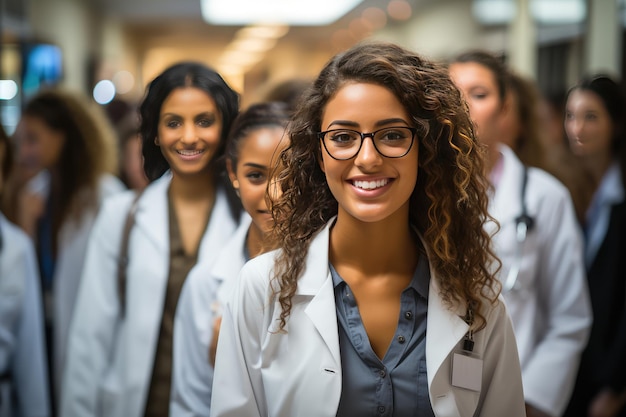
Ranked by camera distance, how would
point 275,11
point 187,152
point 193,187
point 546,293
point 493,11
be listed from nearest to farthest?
point 187,152, point 193,187, point 546,293, point 493,11, point 275,11

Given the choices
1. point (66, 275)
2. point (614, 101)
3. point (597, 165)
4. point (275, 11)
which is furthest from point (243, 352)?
point (275, 11)

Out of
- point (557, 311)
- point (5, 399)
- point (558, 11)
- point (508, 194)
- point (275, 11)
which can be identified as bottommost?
point (5, 399)

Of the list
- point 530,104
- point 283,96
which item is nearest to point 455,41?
point 530,104

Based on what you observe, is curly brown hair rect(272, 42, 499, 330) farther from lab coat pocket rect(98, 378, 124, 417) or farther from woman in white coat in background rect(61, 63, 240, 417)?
lab coat pocket rect(98, 378, 124, 417)

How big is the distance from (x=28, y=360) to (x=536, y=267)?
6.49 ft

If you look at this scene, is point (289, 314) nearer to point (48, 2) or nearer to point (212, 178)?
point (212, 178)

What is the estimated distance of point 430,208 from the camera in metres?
1.73

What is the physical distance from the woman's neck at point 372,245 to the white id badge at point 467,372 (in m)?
0.24

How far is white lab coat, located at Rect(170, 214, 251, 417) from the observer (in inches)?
79.4

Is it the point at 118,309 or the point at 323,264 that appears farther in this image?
the point at 118,309

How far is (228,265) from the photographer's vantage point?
202 cm

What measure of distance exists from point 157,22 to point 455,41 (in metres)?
5.23

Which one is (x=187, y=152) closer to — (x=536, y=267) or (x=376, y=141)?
(x=376, y=141)

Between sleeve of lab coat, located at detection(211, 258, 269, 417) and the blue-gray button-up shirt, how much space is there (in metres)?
0.19
